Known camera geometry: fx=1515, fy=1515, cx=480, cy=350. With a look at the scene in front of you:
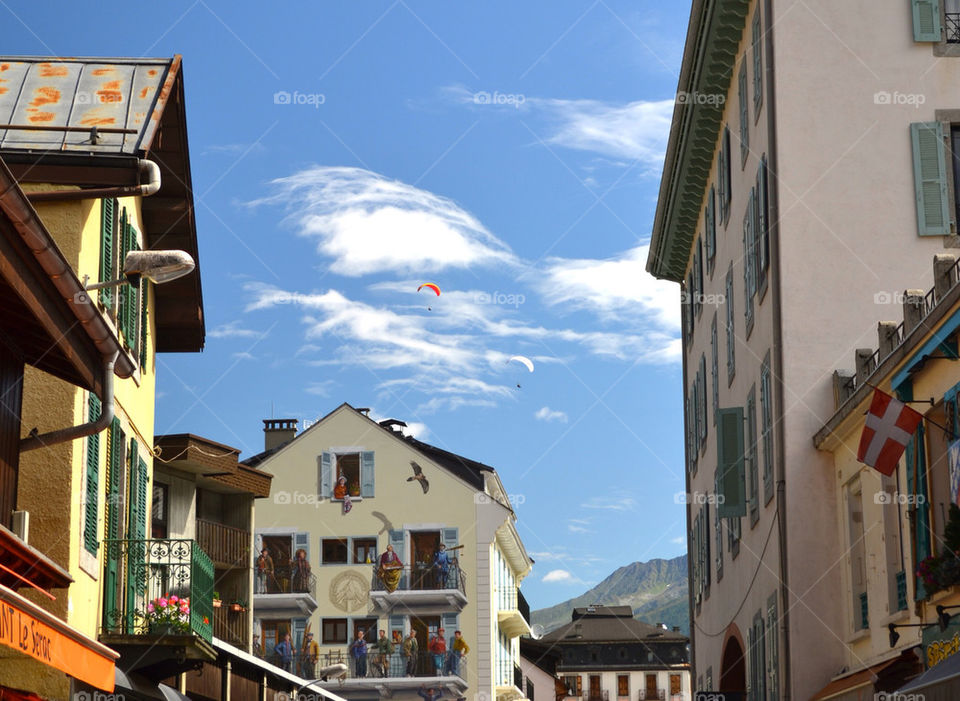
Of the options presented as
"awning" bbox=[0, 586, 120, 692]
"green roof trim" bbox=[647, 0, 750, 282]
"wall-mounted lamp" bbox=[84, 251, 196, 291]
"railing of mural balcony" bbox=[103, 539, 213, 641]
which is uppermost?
"green roof trim" bbox=[647, 0, 750, 282]

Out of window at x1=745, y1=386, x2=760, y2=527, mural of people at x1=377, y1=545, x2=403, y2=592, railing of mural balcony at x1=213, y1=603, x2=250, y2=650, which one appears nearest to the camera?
window at x1=745, y1=386, x2=760, y2=527

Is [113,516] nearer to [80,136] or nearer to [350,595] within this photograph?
[80,136]

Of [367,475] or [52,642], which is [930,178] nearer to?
[52,642]

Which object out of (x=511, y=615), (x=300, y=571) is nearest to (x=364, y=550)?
(x=300, y=571)

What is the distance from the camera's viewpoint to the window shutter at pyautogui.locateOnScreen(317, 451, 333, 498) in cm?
5650

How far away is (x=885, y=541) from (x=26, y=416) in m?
10.7

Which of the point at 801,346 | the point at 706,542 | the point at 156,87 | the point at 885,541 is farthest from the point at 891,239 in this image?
the point at 706,542

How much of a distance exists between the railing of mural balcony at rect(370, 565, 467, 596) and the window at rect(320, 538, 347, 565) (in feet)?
5.05

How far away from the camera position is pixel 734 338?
28922mm

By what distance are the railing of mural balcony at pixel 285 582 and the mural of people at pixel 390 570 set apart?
2.51 m

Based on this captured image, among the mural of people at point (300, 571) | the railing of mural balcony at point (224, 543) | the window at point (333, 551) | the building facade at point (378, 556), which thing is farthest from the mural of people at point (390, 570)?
the railing of mural balcony at point (224, 543)

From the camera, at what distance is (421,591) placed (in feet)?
177

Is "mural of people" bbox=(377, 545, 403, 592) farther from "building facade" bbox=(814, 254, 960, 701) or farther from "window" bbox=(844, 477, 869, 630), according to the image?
"window" bbox=(844, 477, 869, 630)

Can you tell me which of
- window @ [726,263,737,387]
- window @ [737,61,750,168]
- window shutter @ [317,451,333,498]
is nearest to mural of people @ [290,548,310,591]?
window shutter @ [317,451,333,498]
